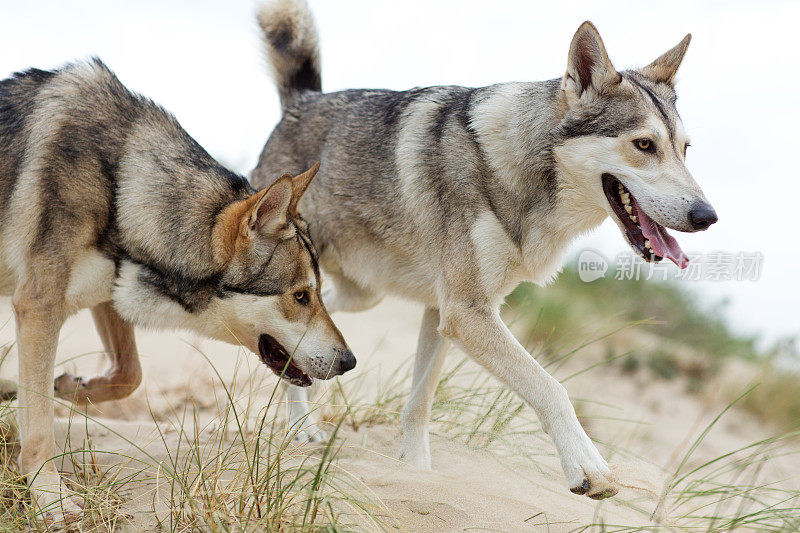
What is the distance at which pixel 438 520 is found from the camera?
9.22ft

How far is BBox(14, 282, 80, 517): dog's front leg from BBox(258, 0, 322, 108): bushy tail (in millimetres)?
2344

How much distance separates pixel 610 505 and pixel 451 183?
181 cm

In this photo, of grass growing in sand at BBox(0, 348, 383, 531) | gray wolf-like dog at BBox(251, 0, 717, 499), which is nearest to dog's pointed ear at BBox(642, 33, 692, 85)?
gray wolf-like dog at BBox(251, 0, 717, 499)

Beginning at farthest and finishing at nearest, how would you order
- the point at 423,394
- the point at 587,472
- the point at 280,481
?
the point at 423,394, the point at 587,472, the point at 280,481

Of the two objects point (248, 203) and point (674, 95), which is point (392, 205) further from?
point (674, 95)

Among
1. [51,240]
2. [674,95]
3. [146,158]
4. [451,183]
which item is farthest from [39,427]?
[674,95]

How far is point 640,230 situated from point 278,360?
1.77 metres

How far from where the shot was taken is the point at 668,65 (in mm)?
3742

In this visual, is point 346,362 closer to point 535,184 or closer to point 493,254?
point 493,254

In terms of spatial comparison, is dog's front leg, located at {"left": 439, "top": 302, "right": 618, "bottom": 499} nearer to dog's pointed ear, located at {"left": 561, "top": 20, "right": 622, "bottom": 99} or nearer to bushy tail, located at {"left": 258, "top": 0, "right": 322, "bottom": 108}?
dog's pointed ear, located at {"left": 561, "top": 20, "right": 622, "bottom": 99}

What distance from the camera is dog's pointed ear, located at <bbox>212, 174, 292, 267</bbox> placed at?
10.2 feet

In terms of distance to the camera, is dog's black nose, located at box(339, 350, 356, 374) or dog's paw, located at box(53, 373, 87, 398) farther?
dog's paw, located at box(53, 373, 87, 398)

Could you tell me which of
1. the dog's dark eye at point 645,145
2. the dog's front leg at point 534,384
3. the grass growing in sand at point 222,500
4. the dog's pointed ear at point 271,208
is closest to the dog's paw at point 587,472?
the dog's front leg at point 534,384

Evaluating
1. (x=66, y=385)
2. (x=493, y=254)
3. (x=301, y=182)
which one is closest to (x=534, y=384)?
(x=493, y=254)
